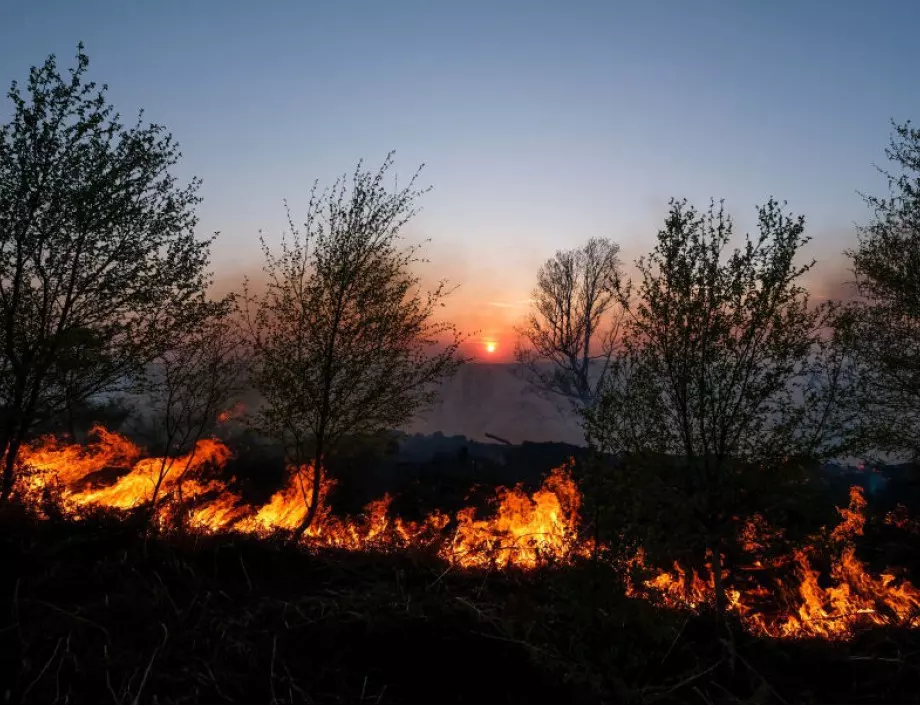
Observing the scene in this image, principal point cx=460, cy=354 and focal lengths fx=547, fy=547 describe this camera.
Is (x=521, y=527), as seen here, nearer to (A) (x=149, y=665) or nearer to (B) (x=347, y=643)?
(B) (x=347, y=643)

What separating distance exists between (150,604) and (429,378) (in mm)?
10215

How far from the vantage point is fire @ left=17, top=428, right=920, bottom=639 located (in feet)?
39.4

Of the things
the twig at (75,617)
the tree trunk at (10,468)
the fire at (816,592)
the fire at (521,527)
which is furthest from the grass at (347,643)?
the fire at (816,592)

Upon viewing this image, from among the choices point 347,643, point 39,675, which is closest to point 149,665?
point 39,675

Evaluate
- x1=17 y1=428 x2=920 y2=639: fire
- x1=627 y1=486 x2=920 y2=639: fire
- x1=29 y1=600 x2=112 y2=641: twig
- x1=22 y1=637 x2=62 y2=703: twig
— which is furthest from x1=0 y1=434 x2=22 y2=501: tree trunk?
x1=627 y1=486 x2=920 y2=639: fire

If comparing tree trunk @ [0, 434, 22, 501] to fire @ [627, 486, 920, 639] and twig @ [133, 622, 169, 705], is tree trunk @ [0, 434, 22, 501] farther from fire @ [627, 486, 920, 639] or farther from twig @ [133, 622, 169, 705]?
fire @ [627, 486, 920, 639]

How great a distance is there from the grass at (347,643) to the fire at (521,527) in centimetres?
610

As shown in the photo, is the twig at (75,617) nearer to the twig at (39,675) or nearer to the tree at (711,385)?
the twig at (39,675)

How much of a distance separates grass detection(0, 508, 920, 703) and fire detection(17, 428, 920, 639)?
6.10 metres

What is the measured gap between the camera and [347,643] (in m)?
3.86

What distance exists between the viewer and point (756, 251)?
35.4ft

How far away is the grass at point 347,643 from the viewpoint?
337 cm

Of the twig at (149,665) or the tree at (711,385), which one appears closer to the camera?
the twig at (149,665)

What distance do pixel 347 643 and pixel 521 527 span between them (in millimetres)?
14075
